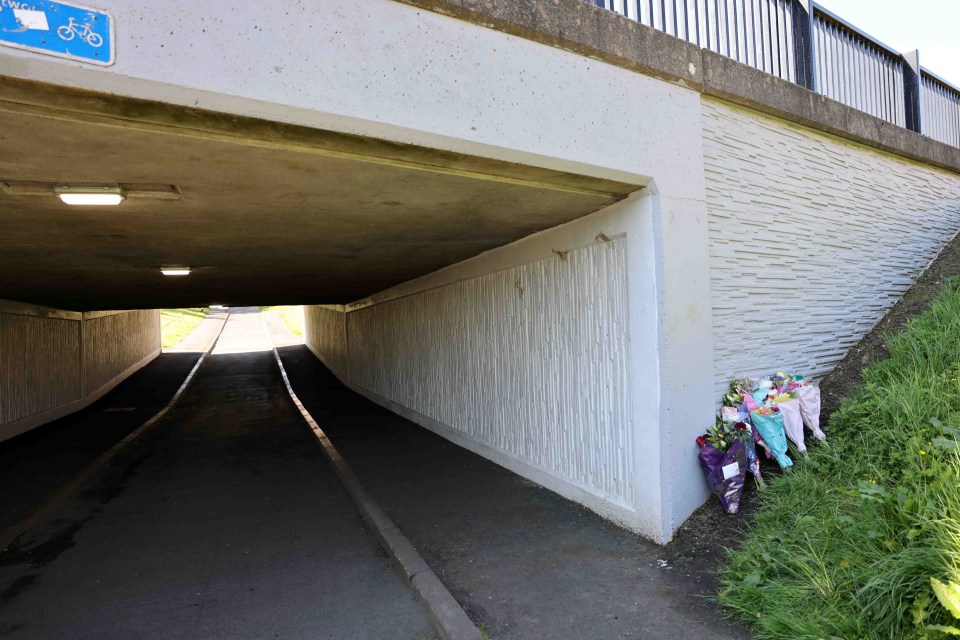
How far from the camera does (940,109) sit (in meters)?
8.23

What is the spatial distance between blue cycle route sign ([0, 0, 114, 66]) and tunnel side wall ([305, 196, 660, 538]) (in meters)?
3.48

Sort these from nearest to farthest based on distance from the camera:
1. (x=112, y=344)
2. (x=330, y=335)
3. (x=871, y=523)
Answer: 1. (x=871, y=523)
2. (x=112, y=344)
3. (x=330, y=335)

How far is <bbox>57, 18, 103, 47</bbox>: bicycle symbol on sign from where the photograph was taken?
2.33 metres

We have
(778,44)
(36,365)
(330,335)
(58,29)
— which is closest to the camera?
(58,29)

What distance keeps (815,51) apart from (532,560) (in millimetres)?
6131

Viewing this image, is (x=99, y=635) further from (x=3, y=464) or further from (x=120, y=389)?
(x=120, y=389)

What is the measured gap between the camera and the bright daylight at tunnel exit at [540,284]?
280 centimetres

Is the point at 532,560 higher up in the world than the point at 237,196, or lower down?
lower down

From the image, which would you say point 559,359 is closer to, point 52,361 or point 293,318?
point 52,361

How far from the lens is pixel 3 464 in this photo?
8.27 metres

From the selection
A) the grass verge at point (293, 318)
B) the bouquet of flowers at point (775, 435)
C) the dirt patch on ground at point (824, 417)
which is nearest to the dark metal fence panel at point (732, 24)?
the dirt patch on ground at point (824, 417)

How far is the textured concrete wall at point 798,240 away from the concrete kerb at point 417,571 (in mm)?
2739

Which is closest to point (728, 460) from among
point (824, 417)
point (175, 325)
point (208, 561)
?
point (824, 417)

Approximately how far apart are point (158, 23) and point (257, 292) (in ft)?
31.8
